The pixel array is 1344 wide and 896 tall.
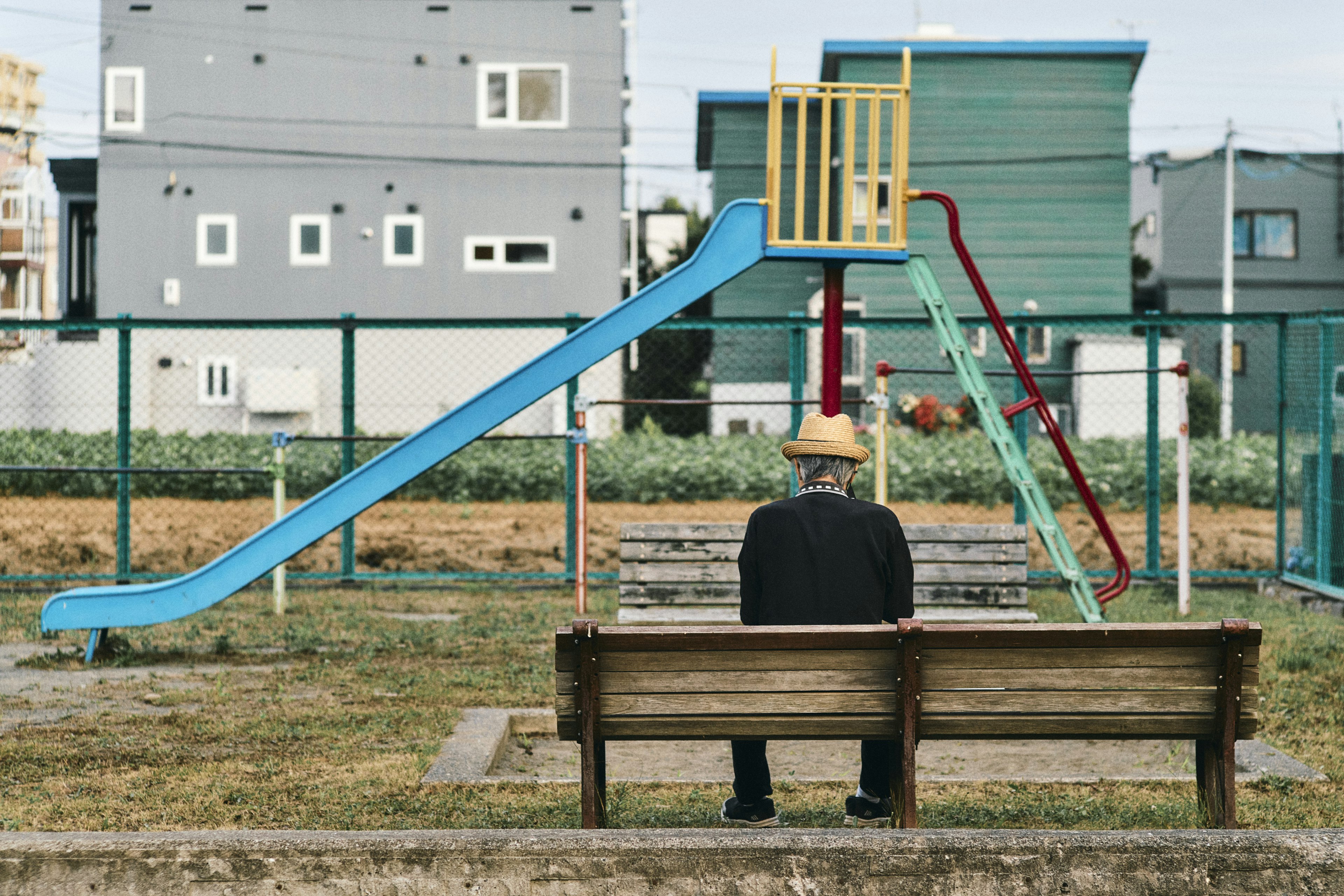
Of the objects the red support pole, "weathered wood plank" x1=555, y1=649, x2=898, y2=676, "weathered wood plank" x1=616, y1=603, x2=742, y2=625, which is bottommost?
"weathered wood plank" x1=616, y1=603, x2=742, y2=625

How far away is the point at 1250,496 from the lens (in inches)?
710

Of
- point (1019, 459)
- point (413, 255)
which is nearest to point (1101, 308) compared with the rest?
point (413, 255)

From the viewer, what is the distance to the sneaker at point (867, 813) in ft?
15.7

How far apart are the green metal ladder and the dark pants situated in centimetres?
307

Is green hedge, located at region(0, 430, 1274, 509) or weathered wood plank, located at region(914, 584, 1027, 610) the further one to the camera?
green hedge, located at region(0, 430, 1274, 509)

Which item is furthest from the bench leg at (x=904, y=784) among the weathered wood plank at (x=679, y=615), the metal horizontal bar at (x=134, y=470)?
the metal horizontal bar at (x=134, y=470)

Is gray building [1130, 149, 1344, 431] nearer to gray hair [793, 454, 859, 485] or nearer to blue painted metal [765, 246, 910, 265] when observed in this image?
blue painted metal [765, 246, 910, 265]

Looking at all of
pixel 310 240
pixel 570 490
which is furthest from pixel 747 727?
pixel 310 240

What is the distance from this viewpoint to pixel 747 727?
4.24m

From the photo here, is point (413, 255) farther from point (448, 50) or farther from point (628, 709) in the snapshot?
point (628, 709)

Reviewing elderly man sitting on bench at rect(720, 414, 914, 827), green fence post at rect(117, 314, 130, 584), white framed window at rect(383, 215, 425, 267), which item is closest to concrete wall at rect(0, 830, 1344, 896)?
elderly man sitting on bench at rect(720, 414, 914, 827)

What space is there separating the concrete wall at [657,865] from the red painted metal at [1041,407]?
14.7ft

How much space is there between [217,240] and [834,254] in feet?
73.1

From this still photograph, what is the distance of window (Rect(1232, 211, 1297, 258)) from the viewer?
39.0 meters
